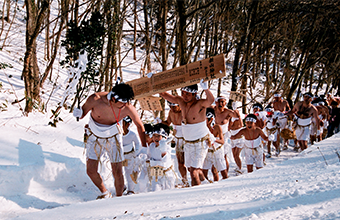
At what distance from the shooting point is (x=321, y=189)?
2.23m

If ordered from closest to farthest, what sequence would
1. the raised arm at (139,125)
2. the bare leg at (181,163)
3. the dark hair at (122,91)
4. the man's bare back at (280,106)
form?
the dark hair at (122,91) → the raised arm at (139,125) → the bare leg at (181,163) → the man's bare back at (280,106)

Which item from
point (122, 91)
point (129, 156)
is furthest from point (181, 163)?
point (122, 91)

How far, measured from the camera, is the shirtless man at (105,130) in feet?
13.2

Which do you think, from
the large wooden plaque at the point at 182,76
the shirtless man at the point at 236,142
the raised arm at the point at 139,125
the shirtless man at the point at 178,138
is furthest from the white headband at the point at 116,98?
the shirtless man at the point at 236,142

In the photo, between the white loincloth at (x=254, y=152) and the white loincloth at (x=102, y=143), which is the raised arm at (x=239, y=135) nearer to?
the white loincloth at (x=254, y=152)

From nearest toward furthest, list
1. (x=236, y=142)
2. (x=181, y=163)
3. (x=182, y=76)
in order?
(x=182, y=76), (x=181, y=163), (x=236, y=142)

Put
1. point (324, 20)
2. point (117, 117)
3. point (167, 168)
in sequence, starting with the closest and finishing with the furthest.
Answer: point (117, 117) → point (167, 168) → point (324, 20)

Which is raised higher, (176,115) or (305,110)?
(176,115)

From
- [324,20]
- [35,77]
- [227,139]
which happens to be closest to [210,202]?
[227,139]

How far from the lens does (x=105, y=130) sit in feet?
13.5

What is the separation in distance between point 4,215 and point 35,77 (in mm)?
4589

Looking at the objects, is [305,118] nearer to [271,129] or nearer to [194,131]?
[271,129]

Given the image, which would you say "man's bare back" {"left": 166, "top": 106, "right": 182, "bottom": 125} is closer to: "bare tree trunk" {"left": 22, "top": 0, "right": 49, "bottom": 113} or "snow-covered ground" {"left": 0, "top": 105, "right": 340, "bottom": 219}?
"snow-covered ground" {"left": 0, "top": 105, "right": 340, "bottom": 219}

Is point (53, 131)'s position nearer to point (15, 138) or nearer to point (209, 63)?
point (15, 138)
